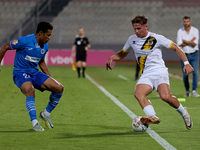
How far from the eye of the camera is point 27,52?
7363 mm

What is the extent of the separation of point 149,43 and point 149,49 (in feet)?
0.32

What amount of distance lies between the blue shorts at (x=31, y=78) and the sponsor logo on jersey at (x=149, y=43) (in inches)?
67.2

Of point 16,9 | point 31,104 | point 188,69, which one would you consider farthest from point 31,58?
point 16,9

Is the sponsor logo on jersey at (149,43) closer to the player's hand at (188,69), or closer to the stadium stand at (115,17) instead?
the player's hand at (188,69)

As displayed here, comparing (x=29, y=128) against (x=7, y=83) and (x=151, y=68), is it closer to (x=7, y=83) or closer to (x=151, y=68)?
(x=151, y=68)

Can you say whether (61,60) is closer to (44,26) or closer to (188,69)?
(44,26)

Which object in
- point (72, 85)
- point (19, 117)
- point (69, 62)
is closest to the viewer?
point (19, 117)

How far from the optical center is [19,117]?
8680mm

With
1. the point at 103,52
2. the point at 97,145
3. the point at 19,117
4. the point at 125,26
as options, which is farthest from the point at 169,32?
the point at 97,145

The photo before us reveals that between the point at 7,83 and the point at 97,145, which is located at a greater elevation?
the point at 97,145

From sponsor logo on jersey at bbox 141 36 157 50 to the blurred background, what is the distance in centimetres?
2353

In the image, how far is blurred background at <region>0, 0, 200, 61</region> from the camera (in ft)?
102

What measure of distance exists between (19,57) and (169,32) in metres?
25.8

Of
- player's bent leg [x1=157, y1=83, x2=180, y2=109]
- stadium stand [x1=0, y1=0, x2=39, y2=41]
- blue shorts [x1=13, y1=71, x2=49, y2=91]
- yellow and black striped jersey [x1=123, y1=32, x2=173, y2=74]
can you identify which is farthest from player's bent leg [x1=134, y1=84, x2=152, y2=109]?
stadium stand [x1=0, y1=0, x2=39, y2=41]
